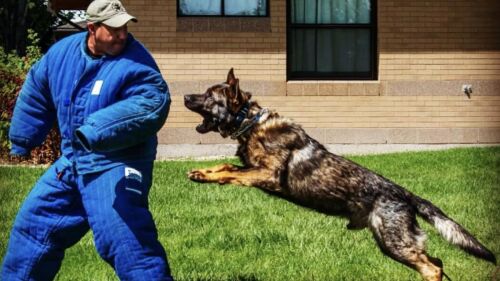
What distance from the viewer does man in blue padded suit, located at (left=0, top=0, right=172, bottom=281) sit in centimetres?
471

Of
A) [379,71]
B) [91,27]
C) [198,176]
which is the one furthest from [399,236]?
[379,71]

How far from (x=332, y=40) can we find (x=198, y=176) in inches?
463

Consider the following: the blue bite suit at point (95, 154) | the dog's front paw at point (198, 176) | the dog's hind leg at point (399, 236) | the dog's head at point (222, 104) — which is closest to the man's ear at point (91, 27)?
the blue bite suit at point (95, 154)

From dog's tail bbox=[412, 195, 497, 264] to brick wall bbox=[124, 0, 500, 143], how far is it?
33.3 ft

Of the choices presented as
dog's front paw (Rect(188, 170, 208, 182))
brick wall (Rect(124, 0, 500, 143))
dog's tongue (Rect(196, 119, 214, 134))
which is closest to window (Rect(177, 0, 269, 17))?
brick wall (Rect(124, 0, 500, 143))

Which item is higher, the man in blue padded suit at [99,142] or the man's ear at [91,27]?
the man's ear at [91,27]

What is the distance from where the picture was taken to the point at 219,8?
1645cm

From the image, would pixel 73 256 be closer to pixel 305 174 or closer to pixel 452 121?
pixel 305 174

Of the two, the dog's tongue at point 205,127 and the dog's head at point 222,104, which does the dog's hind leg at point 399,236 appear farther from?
the dog's tongue at point 205,127

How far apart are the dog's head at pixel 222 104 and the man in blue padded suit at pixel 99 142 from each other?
103 cm

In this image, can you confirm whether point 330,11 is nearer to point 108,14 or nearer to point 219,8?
point 219,8

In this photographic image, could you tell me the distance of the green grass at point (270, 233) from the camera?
688cm

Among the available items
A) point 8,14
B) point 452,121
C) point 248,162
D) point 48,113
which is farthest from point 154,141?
point 8,14

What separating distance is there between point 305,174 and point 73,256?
7.89 ft
